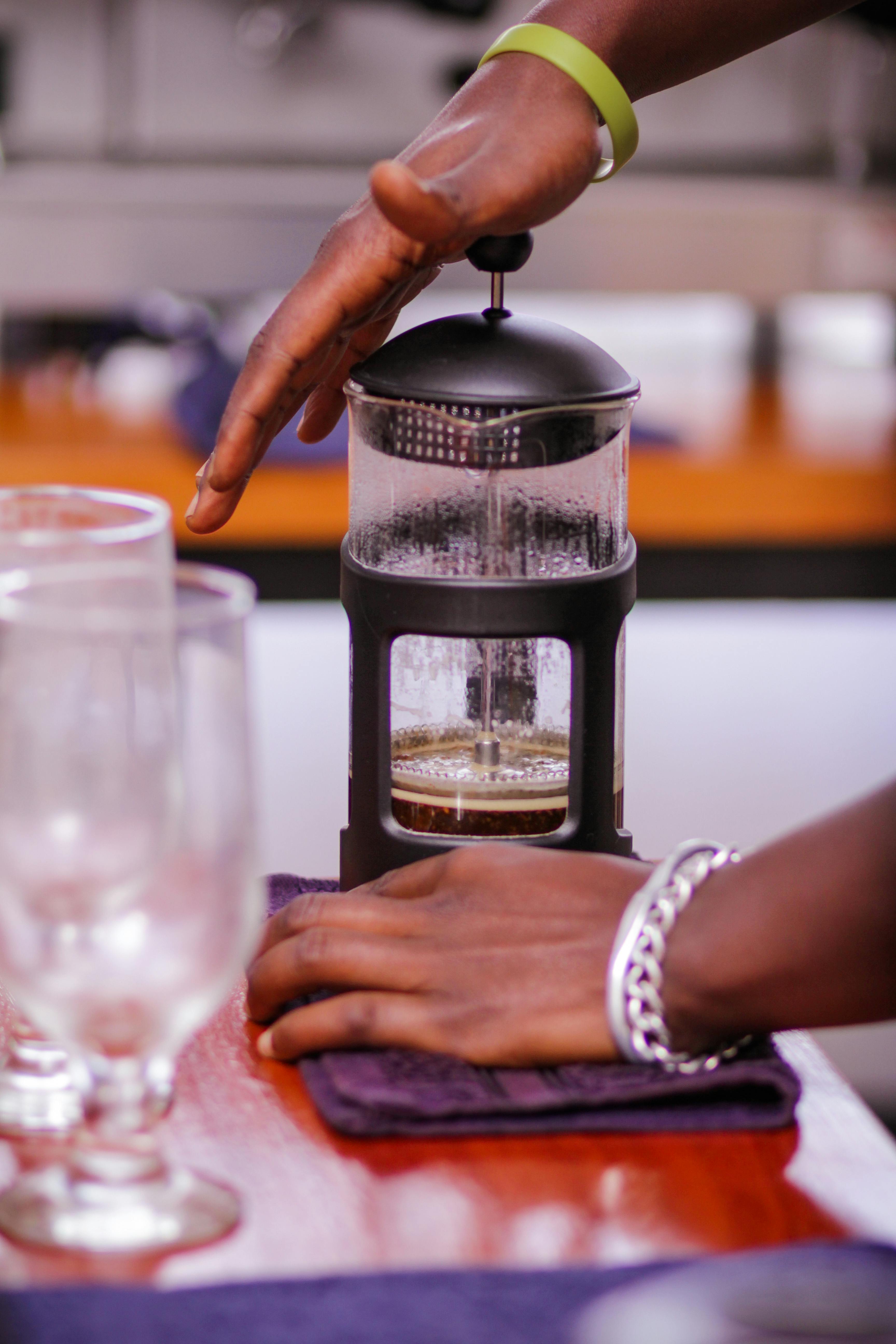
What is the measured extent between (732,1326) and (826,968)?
286 millimetres

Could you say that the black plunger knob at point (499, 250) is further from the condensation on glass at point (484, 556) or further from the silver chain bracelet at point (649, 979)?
the silver chain bracelet at point (649, 979)

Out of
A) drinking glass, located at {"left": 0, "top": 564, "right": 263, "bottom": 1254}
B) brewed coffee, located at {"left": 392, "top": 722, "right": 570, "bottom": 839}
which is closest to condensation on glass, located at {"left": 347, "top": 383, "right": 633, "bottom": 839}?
brewed coffee, located at {"left": 392, "top": 722, "right": 570, "bottom": 839}

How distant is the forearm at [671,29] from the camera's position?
0.90 m

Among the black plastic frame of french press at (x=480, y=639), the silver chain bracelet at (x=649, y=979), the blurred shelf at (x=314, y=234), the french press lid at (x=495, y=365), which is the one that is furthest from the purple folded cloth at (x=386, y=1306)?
the blurred shelf at (x=314, y=234)

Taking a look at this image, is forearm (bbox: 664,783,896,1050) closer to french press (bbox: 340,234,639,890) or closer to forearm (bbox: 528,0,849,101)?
french press (bbox: 340,234,639,890)

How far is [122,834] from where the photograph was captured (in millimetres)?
489

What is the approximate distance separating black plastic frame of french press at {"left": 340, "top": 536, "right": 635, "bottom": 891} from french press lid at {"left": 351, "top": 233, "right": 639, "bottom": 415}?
80 mm

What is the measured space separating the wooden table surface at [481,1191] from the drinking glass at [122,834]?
4 cm

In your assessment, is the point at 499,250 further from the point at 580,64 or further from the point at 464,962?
the point at 464,962

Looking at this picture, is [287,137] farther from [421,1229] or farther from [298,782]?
[421,1229]

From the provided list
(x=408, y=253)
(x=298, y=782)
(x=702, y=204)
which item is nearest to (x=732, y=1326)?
(x=408, y=253)

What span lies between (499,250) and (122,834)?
41cm

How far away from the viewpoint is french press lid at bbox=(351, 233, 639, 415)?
0.76 meters

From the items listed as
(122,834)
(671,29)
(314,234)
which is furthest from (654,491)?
(122,834)
